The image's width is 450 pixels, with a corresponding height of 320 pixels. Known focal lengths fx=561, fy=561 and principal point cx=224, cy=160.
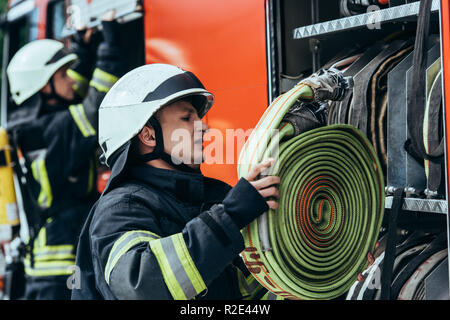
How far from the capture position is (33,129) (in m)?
3.96

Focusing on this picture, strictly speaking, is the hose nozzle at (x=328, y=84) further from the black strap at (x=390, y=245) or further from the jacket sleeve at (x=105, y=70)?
the jacket sleeve at (x=105, y=70)

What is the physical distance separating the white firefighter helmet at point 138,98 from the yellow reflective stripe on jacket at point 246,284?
642mm

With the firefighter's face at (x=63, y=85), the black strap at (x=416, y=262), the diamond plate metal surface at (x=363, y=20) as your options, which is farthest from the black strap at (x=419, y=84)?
the firefighter's face at (x=63, y=85)

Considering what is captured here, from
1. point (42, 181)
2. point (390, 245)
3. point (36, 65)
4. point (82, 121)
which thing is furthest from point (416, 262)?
point (36, 65)

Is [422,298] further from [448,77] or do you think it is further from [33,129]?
[33,129]

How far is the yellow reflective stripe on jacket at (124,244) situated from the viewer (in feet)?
5.45

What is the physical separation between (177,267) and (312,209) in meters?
0.46

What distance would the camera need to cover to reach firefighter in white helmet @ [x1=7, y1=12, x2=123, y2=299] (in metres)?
3.81

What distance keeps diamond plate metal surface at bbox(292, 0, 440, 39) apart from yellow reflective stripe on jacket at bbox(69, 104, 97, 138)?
1.83m

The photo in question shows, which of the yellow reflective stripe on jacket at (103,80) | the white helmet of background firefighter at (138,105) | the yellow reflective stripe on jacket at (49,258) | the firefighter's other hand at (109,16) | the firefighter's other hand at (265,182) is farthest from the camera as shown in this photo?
the yellow reflective stripe on jacket at (49,258)

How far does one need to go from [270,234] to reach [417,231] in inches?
37.5

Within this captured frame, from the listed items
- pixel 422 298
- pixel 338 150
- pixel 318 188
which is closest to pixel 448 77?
pixel 338 150

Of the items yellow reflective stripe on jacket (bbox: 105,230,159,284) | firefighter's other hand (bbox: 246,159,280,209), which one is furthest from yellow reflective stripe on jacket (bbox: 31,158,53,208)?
firefighter's other hand (bbox: 246,159,280,209)

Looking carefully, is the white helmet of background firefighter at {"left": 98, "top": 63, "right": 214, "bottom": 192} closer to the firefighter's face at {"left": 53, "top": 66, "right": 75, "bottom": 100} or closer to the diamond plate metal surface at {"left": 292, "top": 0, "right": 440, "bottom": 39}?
the diamond plate metal surface at {"left": 292, "top": 0, "right": 440, "bottom": 39}
